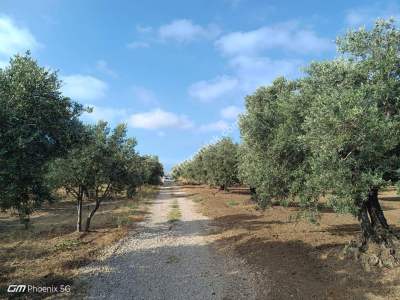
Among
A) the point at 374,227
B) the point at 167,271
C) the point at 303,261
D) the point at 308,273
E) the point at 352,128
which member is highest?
the point at 352,128

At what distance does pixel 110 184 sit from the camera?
96.2ft

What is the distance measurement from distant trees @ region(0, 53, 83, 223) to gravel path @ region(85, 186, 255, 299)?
4395 millimetres

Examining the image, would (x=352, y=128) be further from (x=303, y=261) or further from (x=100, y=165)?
(x=100, y=165)

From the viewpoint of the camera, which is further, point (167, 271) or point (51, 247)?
point (51, 247)

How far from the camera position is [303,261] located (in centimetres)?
1806

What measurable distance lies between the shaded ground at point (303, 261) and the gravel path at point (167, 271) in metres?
1.07

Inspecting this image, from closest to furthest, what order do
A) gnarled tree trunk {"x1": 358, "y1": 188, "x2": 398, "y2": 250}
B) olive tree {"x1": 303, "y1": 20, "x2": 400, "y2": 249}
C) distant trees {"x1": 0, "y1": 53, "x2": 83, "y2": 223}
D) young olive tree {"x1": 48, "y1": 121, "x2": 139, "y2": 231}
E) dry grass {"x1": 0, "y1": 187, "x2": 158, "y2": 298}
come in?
distant trees {"x1": 0, "y1": 53, "x2": 83, "y2": 223} → olive tree {"x1": 303, "y1": 20, "x2": 400, "y2": 249} → dry grass {"x1": 0, "y1": 187, "x2": 158, "y2": 298} → gnarled tree trunk {"x1": 358, "y1": 188, "x2": 398, "y2": 250} → young olive tree {"x1": 48, "y1": 121, "x2": 139, "y2": 231}

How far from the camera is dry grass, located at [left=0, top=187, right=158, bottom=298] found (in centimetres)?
1595

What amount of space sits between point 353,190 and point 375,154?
1544mm

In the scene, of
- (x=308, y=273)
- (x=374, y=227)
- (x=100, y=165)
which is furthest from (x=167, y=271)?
(x=100, y=165)

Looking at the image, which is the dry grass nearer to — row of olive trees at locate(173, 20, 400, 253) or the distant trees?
the distant trees

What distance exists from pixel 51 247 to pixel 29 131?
450 inches

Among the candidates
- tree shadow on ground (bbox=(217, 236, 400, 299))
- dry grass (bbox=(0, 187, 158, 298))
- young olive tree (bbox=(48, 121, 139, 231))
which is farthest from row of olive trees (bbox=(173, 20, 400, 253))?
young olive tree (bbox=(48, 121, 139, 231))

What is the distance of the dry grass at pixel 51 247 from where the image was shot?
15953 millimetres
